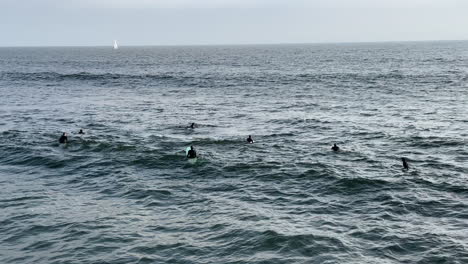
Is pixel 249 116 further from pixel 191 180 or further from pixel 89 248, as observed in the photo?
pixel 89 248

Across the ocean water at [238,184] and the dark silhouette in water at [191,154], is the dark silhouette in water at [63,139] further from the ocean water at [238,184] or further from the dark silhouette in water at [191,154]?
the dark silhouette in water at [191,154]

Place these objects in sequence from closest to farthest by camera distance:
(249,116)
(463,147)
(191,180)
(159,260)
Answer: (159,260) → (191,180) → (463,147) → (249,116)

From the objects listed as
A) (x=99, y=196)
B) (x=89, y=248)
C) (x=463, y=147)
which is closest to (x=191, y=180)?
(x=99, y=196)

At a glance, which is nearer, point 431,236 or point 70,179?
point 431,236

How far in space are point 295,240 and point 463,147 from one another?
2126 centimetres

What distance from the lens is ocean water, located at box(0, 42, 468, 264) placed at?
18.6 m

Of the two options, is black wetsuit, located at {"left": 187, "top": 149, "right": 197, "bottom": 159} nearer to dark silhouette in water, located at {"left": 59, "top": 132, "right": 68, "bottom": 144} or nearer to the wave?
dark silhouette in water, located at {"left": 59, "top": 132, "right": 68, "bottom": 144}

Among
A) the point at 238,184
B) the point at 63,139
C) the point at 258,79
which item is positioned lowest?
the point at 238,184

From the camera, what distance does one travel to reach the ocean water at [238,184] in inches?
734

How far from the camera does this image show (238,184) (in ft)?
88.9

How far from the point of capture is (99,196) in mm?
25109

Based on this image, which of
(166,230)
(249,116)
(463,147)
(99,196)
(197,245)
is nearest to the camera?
(197,245)

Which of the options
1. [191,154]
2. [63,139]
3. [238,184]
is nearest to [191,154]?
[191,154]

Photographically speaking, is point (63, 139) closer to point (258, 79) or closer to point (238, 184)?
point (238, 184)
